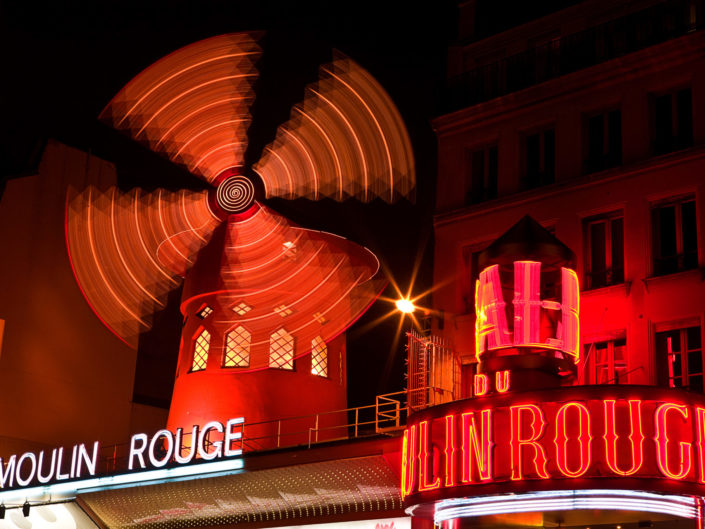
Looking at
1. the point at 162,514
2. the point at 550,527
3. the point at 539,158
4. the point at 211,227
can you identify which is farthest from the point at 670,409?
the point at 211,227

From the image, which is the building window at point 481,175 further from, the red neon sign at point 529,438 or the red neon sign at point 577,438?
the red neon sign at point 577,438

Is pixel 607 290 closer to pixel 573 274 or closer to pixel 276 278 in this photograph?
pixel 573 274

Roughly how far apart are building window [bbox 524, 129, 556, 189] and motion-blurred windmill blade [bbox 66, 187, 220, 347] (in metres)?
7.27

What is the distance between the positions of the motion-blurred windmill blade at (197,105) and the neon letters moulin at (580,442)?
9964 mm

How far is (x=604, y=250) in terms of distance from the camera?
43.9 feet

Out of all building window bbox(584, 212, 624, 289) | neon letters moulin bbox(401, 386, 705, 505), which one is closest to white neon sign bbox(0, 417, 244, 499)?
neon letters moulin bbox(401, 386, 705, 505)

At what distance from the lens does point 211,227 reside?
2011cm

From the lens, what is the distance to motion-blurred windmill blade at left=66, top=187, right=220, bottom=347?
1955 cm

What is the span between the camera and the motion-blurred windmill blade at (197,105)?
19.3 metres

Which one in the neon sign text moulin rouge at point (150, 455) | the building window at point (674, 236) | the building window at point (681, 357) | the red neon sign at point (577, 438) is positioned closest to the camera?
the red neon sign at point (577, 438)

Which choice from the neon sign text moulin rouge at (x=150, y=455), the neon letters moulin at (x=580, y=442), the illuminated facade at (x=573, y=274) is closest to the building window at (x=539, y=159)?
the illuminated facade at (x=573, y=274)

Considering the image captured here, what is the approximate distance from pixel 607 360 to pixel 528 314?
5.01 feet

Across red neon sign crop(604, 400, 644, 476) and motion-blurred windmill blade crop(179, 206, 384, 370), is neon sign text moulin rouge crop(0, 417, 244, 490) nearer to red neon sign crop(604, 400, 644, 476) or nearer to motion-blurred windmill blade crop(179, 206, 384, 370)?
motion-blurred windmill blade crop(179, 206, 384, 370)

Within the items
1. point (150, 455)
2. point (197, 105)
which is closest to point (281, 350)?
point (150, 455)
